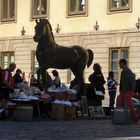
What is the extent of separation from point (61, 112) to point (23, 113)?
49.9 inches

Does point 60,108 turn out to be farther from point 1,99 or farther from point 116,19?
point 116,19

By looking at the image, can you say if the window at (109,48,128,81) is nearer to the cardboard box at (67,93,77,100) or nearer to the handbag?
the handbag

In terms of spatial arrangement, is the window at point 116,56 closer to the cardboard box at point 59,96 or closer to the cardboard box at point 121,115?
the cardboard box at point 59,96

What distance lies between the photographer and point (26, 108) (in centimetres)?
1745

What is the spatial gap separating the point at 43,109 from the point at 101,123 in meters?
2.29

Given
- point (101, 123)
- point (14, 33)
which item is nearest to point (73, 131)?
point (101, 123)

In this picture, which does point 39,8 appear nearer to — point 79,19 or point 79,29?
point 79,19

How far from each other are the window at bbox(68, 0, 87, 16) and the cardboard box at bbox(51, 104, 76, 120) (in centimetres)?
1609

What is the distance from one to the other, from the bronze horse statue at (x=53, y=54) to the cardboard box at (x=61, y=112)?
7.28 ft

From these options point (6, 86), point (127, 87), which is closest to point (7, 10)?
point (6, 86)

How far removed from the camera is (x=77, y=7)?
3434 centimetres

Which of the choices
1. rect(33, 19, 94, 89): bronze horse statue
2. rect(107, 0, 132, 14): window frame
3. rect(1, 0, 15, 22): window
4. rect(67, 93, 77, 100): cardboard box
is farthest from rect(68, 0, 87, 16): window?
rect(67, 93, 77, 100): cardboard box

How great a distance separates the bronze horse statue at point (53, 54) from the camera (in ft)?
65.6

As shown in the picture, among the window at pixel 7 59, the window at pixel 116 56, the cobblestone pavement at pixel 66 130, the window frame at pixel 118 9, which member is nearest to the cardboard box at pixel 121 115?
the cobblestone pavement at pixel 66 130
